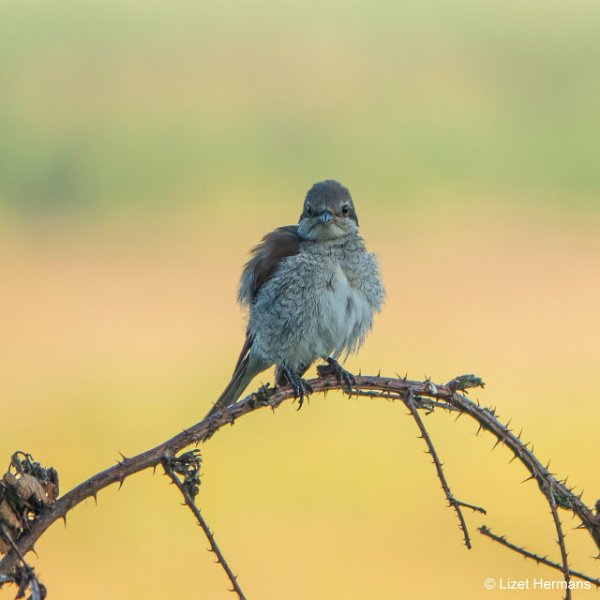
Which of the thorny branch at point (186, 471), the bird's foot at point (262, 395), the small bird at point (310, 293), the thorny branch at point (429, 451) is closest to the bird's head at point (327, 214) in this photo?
the small bird at point (310, 293)

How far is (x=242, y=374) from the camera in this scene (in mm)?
5566

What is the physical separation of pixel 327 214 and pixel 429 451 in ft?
9.58

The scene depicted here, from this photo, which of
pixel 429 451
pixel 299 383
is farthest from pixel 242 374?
pixel 429 451

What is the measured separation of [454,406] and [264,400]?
544 mm

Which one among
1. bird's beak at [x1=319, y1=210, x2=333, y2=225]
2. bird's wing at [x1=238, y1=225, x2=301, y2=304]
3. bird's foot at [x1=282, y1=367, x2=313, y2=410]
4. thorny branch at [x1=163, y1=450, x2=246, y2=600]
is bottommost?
thorny branch at [x1=163, y1=450, x2=246, y2=600]

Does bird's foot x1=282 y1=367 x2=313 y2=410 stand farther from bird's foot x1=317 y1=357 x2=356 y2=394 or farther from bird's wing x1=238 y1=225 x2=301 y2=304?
bird's wing x1=238 y1=225 x2=301 y2=304

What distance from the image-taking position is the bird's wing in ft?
17.9

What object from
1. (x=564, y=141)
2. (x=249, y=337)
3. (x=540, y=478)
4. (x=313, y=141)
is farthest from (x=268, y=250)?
(x=564, y=141)

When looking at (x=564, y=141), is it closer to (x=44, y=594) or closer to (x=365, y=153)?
(x=365, y=153)

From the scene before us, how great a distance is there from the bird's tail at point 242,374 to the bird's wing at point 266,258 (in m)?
0.31

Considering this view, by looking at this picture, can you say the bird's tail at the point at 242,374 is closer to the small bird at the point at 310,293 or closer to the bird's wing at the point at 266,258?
the small bird at the point at 310,293

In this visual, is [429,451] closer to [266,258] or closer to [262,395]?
[262,395]

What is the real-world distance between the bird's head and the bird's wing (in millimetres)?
94

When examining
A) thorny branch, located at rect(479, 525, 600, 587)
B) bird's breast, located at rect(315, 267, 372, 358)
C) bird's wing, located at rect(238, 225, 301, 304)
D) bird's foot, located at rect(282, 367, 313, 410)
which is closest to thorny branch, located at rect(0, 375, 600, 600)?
thorny branch, located at rect(479, 525, 600, 587)
